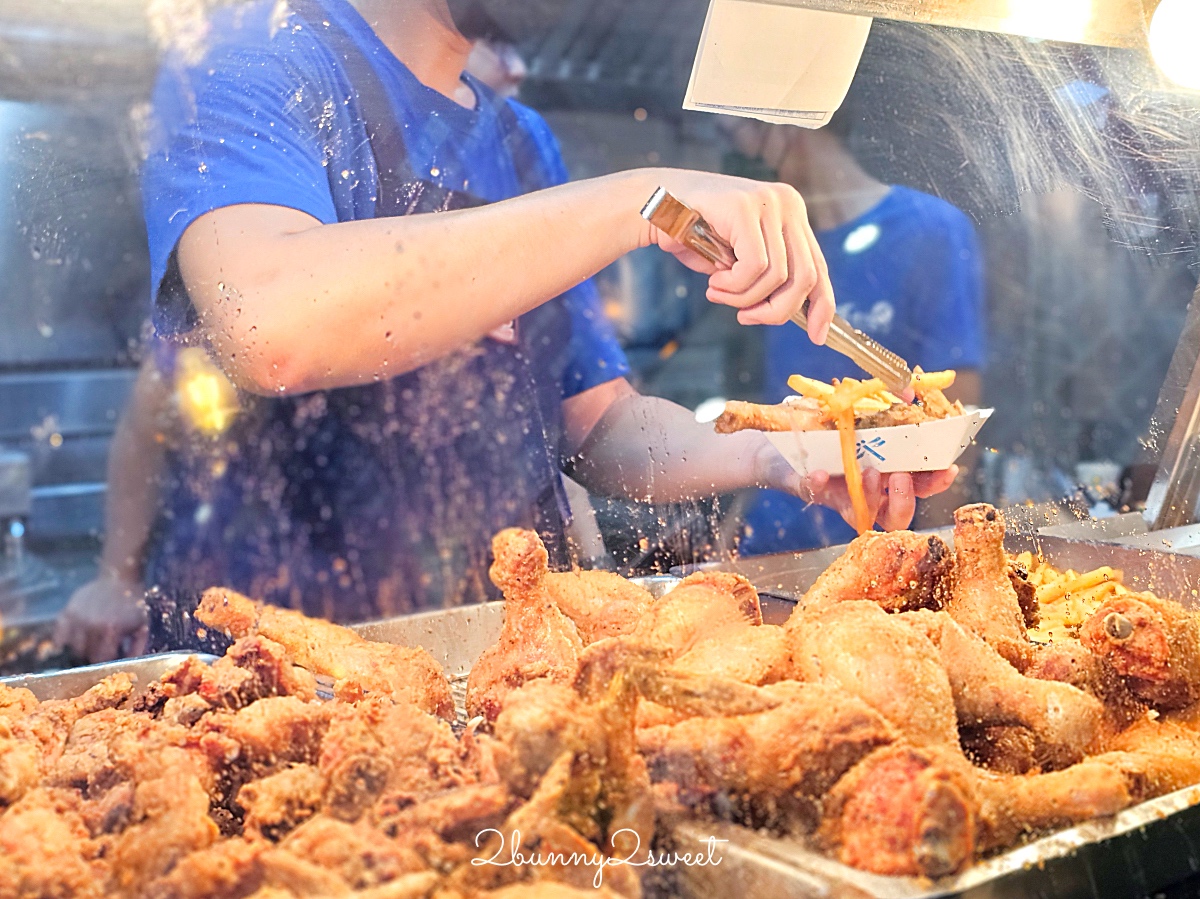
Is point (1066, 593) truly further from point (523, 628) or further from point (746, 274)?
point (523, 628)

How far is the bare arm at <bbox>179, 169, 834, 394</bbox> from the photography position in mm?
1601

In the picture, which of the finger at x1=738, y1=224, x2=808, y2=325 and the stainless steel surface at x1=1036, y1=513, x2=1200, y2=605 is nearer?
the finger at x1=738, y1=224, x2=808, y2=325

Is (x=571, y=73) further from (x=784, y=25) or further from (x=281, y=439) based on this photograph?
(x=784, y=25)

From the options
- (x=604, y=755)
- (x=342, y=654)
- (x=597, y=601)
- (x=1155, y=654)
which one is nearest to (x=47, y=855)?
(x=604, y=755)

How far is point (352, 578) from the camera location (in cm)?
359

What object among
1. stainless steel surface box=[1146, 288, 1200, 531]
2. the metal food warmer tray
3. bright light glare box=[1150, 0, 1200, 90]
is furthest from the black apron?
stainless steel surface box=[1146, 288, 1200, 531]

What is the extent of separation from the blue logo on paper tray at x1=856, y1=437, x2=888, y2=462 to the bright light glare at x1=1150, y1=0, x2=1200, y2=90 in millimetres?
999

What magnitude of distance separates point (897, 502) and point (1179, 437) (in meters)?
0.91

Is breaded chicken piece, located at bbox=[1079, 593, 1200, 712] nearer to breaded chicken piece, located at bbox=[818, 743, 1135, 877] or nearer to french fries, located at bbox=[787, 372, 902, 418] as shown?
breaded chicken piece, located at bbox=[818, 743, 1135, 877]

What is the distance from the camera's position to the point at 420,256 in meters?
Answer: 1.59

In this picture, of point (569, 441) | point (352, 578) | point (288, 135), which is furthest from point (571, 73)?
point (288, 135)

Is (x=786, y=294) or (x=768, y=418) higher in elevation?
(x=786, y=294)

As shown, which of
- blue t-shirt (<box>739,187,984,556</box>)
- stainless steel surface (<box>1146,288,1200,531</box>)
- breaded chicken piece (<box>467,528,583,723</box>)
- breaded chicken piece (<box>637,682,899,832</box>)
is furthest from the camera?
blue t-shirt (<box>739,187,984,556</box>)

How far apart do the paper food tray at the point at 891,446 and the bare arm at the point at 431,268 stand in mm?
235
